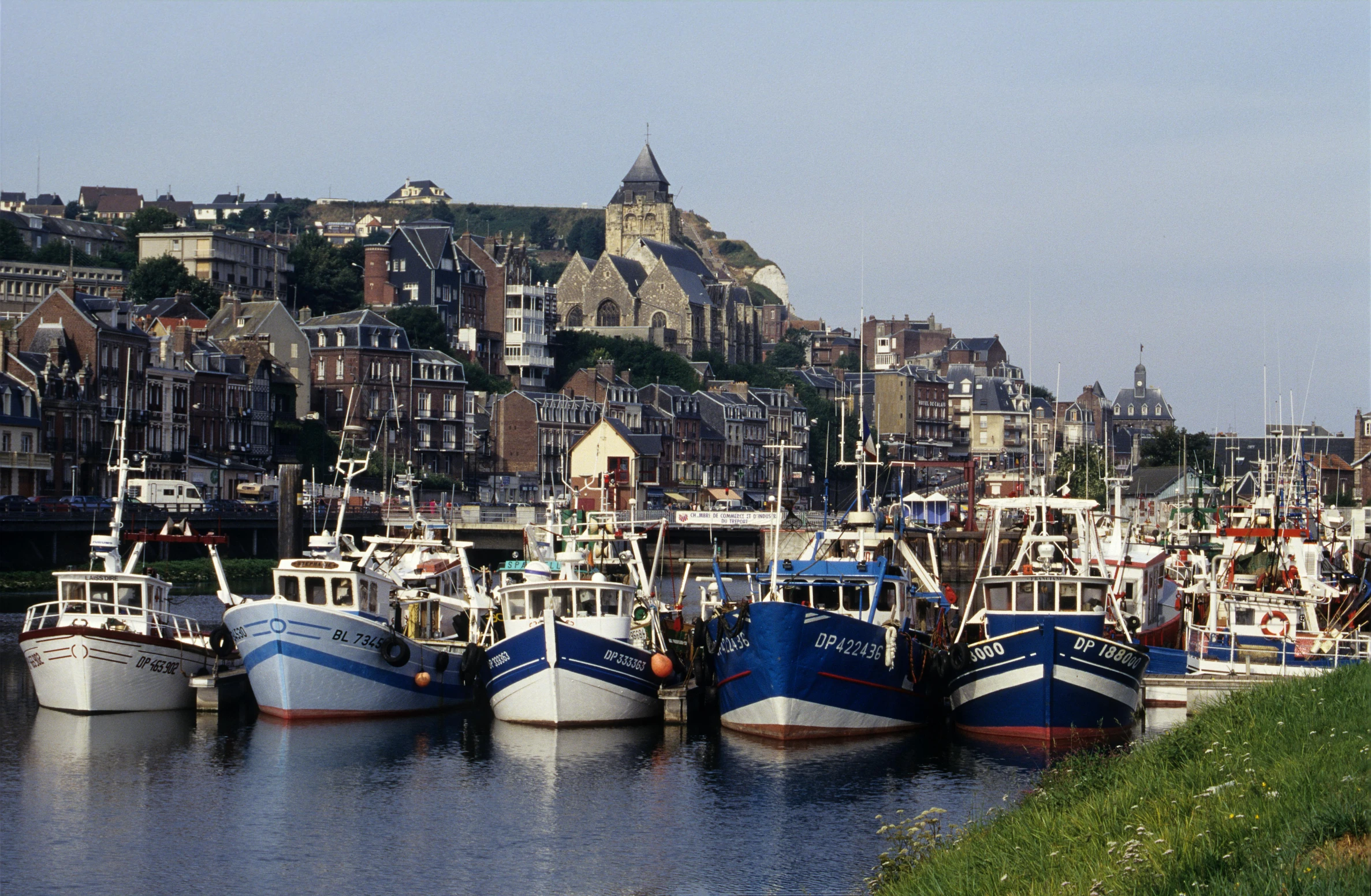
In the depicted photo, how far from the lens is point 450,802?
35188 millimetres

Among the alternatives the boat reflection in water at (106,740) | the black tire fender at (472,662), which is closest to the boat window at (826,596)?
the black tire fender at (472,662)

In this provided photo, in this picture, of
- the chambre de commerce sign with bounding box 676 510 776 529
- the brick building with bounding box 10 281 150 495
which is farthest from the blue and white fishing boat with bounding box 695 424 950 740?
the brick building with bounding box 10 281 150 495

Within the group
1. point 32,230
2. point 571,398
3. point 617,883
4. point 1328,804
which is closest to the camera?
point 1328,804

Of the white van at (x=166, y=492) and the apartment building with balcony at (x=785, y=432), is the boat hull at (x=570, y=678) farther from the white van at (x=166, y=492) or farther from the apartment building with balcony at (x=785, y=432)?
the apartment building with balcony at (x=785, y=432)

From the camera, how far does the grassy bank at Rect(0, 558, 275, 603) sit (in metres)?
79.5

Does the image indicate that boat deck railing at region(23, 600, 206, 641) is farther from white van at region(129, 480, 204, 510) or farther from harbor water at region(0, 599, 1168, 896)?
white van at region(129, 480, 204, 510)

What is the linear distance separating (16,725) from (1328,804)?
3335 centimetres

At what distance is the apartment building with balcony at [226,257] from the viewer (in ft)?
566

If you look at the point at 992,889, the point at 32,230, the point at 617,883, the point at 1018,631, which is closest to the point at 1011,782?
the point at 1018,631

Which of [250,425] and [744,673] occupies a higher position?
[250,425]

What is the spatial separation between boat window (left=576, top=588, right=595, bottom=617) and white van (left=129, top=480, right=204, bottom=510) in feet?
204

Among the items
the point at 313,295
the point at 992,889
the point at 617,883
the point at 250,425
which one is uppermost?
the point at 313,295

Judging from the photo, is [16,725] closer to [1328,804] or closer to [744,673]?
[744,673]

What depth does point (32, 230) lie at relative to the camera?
199 meters
